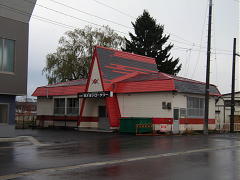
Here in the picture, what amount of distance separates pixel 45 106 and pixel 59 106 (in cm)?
237

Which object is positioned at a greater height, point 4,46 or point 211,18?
point 211,18

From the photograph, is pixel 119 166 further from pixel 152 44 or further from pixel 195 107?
pixel 152 44

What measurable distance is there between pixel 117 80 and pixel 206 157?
18.3m

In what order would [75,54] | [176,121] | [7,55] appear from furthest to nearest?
[75,54]
[176,121]
[7,55]

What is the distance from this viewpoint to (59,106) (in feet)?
125

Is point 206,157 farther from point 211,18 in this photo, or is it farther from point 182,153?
point 211,18

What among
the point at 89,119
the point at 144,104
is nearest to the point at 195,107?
the point at 144,104

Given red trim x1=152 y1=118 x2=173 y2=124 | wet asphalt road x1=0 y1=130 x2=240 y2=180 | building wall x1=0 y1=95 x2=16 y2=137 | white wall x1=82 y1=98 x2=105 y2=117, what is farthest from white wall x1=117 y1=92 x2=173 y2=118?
wet asphalt road x1=0 y1=130 x2=240 y2=180

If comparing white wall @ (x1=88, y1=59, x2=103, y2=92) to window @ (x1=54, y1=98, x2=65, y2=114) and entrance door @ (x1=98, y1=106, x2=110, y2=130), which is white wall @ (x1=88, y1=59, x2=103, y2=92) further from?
window @ (x1=54, y1=98, x2=65, y2=114)

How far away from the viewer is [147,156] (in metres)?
14.3

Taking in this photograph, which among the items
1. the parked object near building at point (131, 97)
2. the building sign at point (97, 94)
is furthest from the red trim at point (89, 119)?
the building sign at point (97, 94)

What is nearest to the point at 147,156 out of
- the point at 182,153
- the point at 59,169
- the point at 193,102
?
the point at 182,153

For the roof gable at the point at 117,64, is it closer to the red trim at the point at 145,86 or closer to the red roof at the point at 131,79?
the red roof at the point at 131,79

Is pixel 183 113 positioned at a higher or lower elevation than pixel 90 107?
lower
